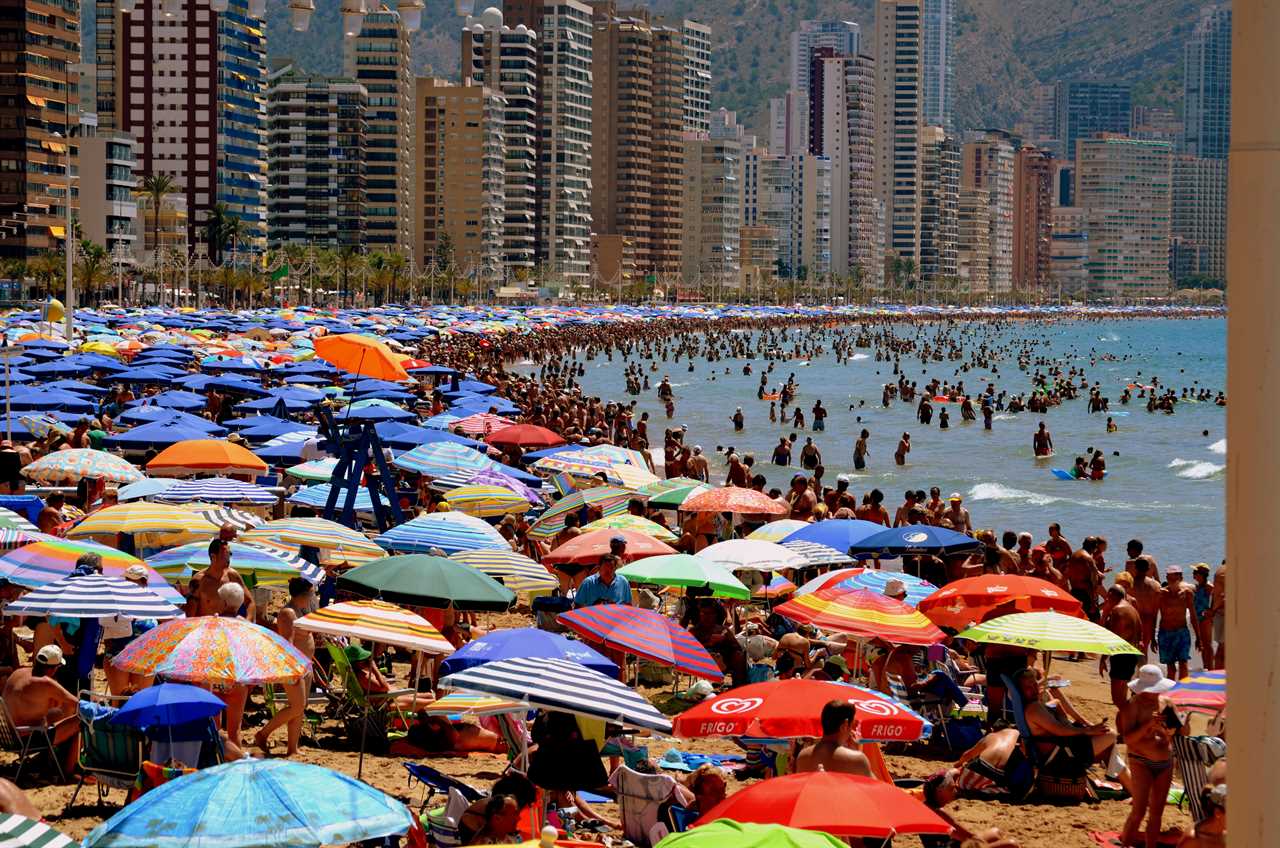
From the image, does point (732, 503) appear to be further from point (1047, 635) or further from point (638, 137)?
point (638, 137)

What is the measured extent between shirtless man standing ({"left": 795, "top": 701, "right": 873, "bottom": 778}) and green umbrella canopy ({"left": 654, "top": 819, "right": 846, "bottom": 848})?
1889 millimetres

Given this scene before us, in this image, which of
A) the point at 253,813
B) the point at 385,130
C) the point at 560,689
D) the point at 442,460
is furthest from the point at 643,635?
the point at 385,130

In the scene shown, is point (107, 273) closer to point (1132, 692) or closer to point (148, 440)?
point (148, 440)

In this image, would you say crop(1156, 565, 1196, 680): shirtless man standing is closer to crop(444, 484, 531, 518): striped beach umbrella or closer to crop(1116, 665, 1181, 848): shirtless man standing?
crop(1116, 665, 1181, 848): shirtless man standing

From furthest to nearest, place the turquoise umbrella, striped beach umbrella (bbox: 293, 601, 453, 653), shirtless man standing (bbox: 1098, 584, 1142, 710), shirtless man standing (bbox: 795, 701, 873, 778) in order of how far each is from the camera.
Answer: shirtless man standing (bbox: 1098, 584, 1142, 710), striped beach umbrella (bbox: 293, 601, 453, 653), shirtless man standing (bbox: 795, 701, 873, 778), the turquoise umbrella

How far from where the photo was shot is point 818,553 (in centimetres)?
1477

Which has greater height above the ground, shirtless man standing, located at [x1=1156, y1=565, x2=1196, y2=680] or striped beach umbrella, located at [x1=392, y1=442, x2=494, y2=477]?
striped beach umbrella, located at [x1=392, y1=442, x2=494, y2=477]

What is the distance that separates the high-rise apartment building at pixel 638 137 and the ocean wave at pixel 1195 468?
14700 centimetres

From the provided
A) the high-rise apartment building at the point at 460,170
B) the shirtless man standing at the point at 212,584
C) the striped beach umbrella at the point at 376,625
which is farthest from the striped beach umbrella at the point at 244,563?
the high-rise apartment building at the point at 460,170

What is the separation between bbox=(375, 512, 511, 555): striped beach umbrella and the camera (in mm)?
13273

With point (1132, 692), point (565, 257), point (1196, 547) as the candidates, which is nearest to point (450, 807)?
point (1132, 692)

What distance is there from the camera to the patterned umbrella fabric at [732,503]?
1712 cm

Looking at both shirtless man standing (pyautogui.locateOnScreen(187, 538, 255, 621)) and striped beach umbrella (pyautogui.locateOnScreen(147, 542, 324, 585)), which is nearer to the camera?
shirtless man standing (pyautogui.locateOnScreen(187, 538, 255, 621))

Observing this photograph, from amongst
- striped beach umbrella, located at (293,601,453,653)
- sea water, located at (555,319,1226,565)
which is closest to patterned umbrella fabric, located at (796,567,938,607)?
striped beach umbrella, located at (293,601,453,653)
